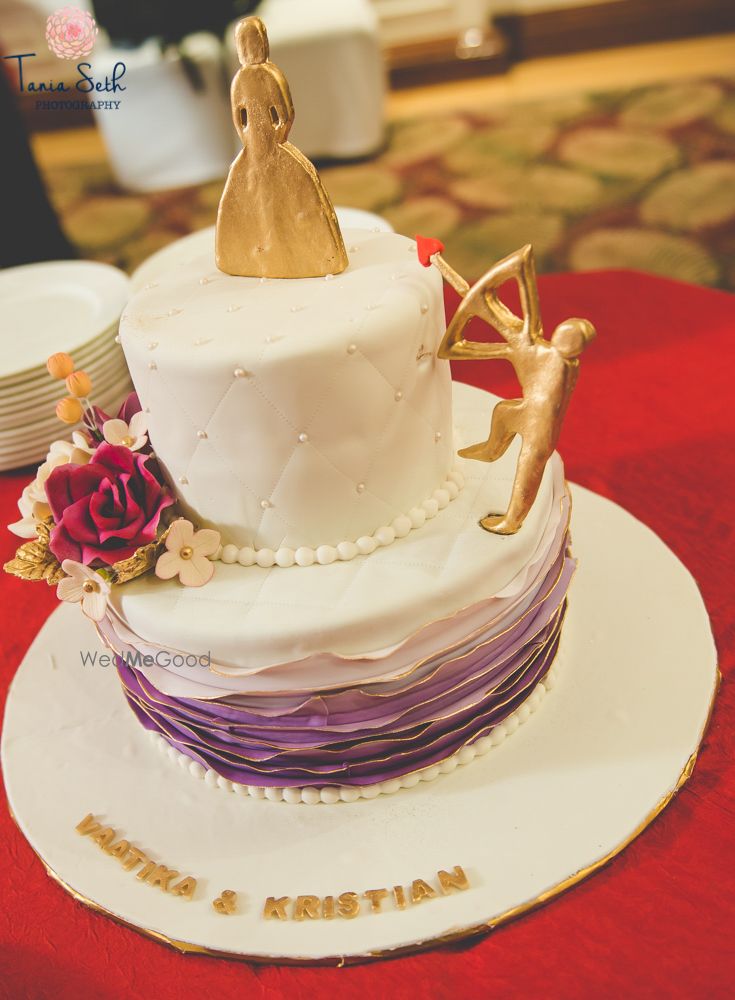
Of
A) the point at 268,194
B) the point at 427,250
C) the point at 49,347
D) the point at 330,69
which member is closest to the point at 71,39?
the point at 49,347

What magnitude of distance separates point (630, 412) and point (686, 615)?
0.78m

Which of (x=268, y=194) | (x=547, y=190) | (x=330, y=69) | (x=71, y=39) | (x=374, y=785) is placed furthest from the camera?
(x=330, y=69)

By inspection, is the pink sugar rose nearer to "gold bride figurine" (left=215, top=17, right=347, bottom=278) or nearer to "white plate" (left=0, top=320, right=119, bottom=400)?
"gold bride figurine" (left=215, top=17, right=347, bottom=278)

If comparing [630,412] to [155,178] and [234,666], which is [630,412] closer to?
[234,666]

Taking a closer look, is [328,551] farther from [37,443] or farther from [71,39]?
[71,39]

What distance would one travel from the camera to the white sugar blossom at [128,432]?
138cm

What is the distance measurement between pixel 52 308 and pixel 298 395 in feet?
5.49

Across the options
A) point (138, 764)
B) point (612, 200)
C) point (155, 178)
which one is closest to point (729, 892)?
point (138, 764)

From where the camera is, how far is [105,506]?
134cm

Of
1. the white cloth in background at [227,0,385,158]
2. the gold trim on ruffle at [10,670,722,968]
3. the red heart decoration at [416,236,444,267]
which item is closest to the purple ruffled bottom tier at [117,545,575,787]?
the gold trim on ruffle at [10,670,722,968]

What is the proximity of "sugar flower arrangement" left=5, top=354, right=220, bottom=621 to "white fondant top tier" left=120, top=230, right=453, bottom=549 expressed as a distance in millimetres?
48

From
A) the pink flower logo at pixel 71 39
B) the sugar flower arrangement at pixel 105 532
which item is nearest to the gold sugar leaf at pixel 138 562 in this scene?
the sugar flower arrangement at pixel 105 532

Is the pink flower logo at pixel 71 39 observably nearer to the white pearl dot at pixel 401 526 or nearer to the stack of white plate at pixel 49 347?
the stack of white plate at pixel 49 347

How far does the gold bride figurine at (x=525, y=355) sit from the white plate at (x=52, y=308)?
1350 mm
